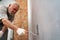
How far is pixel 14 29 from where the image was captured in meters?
1.72

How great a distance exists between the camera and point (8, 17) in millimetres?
1759

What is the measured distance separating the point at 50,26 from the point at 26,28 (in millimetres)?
250

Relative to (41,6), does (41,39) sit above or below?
below

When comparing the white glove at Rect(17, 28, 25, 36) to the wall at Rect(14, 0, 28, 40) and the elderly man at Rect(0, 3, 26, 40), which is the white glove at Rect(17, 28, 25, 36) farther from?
the wall at Rect(14, 0, 28, 40)

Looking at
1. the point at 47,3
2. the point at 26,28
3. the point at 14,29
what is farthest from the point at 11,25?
the point at 47,3

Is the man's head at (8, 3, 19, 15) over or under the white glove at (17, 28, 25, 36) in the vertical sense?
over

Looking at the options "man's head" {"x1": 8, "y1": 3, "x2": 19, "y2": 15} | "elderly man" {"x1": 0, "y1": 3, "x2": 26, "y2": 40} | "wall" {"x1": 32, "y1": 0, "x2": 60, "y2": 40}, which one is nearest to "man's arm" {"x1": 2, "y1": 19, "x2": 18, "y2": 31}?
"elderly man" {"x1": 0, "y1": 3, "x2": 26, "y2": 40}

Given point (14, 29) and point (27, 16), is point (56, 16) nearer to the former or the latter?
point (27, 16)

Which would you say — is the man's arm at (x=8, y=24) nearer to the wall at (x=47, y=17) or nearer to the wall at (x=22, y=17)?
the wall at (x=22, y=17)

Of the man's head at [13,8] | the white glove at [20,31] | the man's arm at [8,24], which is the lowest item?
the white glove at [20,31]

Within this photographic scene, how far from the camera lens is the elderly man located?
171 cm

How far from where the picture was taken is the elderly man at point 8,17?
5.61 ft

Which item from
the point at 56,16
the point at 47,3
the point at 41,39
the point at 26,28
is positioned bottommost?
the point at 41,39

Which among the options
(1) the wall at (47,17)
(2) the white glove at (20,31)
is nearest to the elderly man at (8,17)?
(2) the white glove at (20,31)
